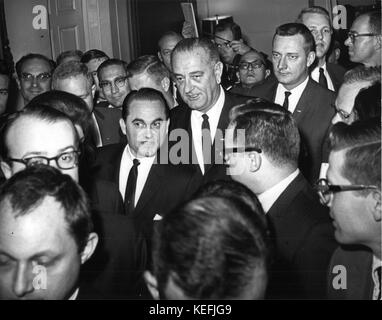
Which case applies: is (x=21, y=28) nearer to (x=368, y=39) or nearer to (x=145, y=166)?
(x=145, y=166)

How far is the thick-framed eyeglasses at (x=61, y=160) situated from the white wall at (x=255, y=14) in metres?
5.35

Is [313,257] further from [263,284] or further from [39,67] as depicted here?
[39,67]

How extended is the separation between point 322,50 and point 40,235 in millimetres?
2957

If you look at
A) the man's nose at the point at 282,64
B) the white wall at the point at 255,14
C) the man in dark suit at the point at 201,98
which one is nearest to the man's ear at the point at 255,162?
the man in dark suit at the point at 201,98

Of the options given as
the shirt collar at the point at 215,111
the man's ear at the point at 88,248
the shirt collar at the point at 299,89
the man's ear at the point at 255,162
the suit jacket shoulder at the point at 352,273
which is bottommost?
the suit jacket shoulder at the point at 352,273

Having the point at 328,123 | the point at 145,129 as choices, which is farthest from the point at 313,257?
the point at 328,123

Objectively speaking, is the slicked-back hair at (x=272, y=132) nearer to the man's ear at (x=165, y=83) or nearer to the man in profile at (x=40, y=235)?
the man in profile at (x=40, y=235)

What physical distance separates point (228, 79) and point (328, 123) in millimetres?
2220

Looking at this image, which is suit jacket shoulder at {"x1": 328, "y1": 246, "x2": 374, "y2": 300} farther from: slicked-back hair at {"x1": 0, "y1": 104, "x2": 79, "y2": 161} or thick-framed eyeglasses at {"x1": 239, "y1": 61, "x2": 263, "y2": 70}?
thick-framed eyeglasses at {"x1": 239, "y1": 61, "x2": 263, "y2": 70}

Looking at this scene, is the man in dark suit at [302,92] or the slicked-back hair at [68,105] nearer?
the slicked-back hair at [68,105]

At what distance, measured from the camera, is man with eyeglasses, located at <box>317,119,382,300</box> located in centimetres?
140

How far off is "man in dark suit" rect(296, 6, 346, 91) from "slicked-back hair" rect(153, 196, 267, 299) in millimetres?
2763

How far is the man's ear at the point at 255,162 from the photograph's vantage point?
1.77 metres

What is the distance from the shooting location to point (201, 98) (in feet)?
9.09
